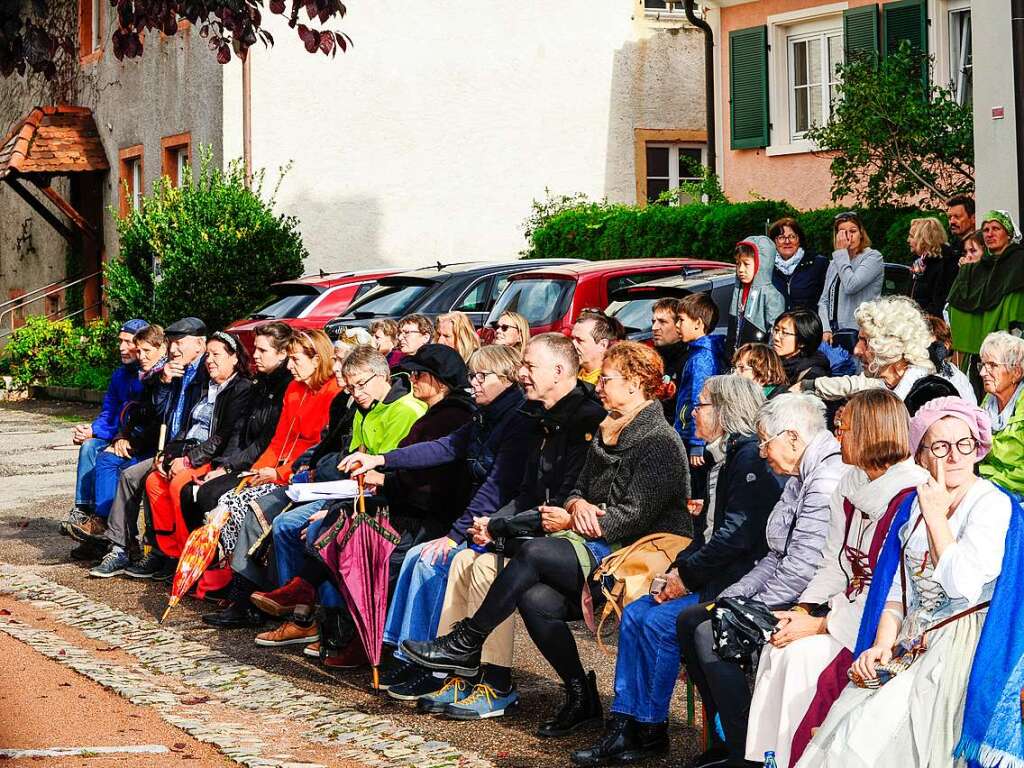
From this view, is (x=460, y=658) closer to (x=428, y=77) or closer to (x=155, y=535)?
(x=155, y=535)

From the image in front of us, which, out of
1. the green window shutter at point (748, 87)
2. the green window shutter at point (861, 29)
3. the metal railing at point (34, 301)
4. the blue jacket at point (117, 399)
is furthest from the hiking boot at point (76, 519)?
the metal railing at point (34, 301)

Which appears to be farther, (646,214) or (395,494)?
(646,214)

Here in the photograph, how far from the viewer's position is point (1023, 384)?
317 inches

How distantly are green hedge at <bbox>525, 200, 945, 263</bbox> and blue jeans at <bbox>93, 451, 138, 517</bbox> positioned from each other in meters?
8.11

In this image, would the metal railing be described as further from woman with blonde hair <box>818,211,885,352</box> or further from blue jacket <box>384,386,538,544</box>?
blue jacket <box>384,386,538,544</box>

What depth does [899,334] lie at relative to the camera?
27.5 feet

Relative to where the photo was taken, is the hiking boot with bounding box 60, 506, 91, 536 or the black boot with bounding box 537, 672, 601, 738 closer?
the black boot with bounding box 537, 672, 601, 738

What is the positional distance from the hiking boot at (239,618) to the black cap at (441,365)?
198 cm

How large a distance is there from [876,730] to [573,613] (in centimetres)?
235

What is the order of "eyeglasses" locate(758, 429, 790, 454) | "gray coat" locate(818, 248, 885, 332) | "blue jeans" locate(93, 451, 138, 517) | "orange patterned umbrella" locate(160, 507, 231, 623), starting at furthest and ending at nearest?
"blue jeans" locate(93, 451, 138, 517)
"gray coat" locate(818, 248, 885, 332)
"orange patterned umbrella" locate(160, 507, 231, 623)
"eyeglasses" locate(758, 429, 790, 454)

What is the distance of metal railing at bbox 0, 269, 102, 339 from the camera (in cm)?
3259

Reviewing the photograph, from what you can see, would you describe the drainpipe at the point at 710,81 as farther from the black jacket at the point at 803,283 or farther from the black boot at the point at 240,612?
the black boot at the point at 240,612

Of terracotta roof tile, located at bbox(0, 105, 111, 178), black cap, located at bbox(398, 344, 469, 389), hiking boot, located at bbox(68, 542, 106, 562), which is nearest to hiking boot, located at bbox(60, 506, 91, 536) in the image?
hiking boot, located at bbox(68, 542, 106, 562)

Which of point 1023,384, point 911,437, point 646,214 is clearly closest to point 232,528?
point 1023,384
